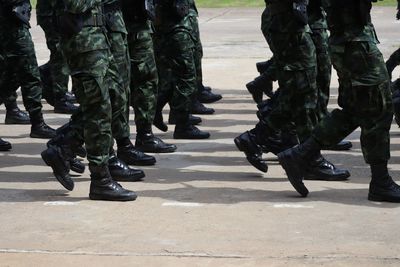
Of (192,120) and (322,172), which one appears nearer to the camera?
(322,172)

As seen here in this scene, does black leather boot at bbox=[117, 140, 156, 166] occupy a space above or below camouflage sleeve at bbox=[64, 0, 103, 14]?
below

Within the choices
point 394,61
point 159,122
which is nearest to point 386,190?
point 159,122

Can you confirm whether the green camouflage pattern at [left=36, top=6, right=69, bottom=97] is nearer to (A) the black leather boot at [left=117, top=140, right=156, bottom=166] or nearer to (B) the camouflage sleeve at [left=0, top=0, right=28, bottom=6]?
(B) the camouflage sleeve at [left=0, top=0, right=28, bottom=6]

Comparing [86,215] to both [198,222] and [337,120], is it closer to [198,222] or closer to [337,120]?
[198,222]

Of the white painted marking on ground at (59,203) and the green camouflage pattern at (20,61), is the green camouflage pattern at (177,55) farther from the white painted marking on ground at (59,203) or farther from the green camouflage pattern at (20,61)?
the white painted marking on ground at (59,203)

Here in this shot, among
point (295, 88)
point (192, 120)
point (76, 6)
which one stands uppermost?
point (76, 6)

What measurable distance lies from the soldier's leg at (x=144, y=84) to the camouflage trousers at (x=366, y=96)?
1.73m

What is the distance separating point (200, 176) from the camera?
24.2ft

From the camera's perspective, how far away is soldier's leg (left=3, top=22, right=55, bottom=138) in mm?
8773

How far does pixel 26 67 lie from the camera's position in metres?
8.87

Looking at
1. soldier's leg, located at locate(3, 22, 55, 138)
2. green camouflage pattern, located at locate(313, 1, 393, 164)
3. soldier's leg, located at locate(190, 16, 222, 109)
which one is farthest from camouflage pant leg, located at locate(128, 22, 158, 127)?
green camouflage pattern, located at locate(313, 1, 393, 164)

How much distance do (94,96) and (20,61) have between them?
2632mm

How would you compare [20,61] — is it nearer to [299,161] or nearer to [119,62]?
[119,62]

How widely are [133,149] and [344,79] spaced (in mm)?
1927
